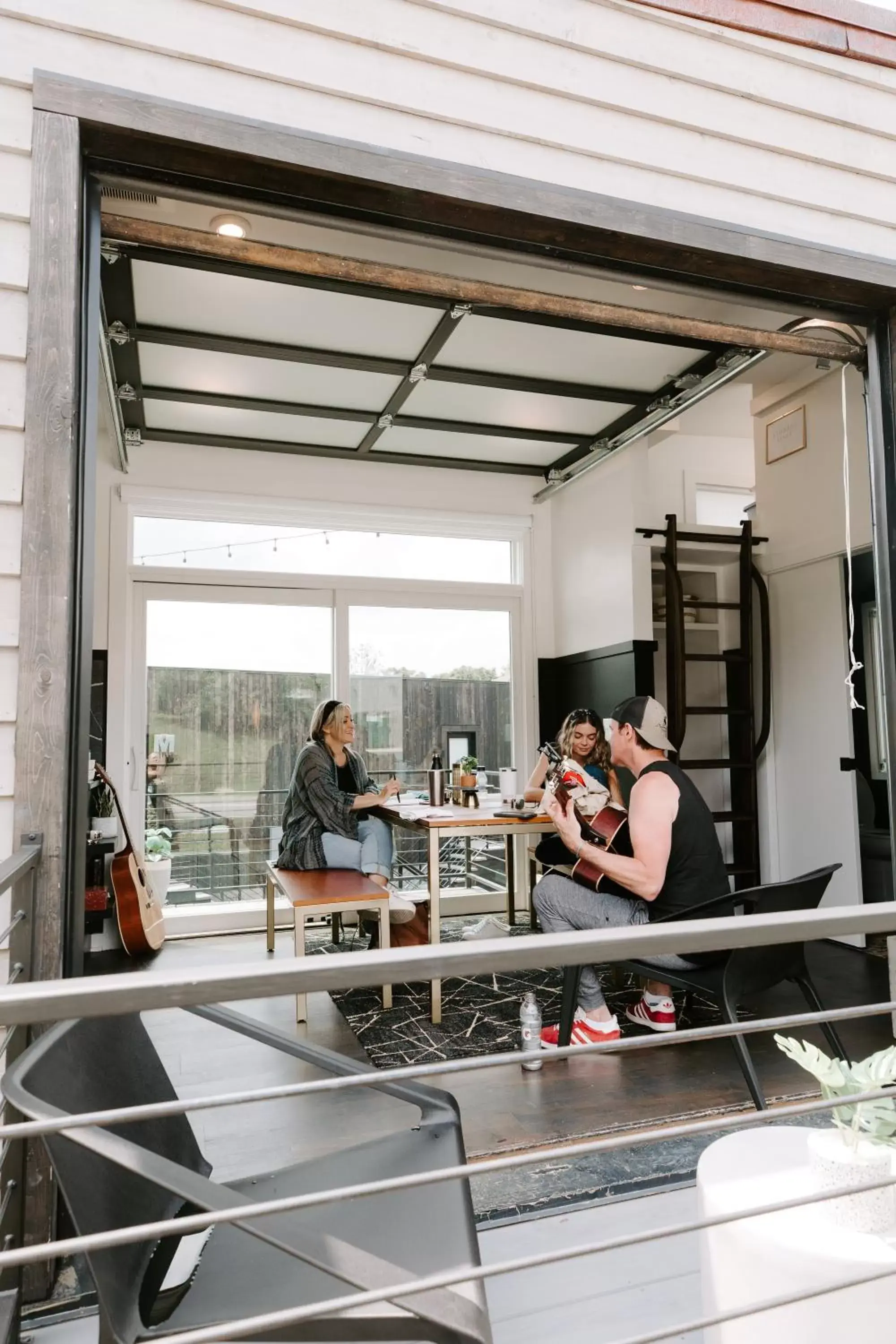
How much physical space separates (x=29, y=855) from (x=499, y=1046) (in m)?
2.09

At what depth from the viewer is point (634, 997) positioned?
3.64 meters

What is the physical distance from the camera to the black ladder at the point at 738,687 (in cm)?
511

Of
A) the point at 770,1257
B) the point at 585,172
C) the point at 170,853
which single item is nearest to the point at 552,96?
the point at 585,172

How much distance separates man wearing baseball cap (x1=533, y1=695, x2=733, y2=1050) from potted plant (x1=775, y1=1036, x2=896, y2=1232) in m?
1.40

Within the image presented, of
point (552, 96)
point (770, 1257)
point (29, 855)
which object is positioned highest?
point (552, 96)

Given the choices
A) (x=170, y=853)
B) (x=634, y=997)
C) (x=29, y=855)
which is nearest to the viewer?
(x=29, y=855)

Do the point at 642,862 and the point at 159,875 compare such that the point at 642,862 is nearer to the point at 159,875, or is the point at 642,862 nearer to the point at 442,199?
the point at 442,199

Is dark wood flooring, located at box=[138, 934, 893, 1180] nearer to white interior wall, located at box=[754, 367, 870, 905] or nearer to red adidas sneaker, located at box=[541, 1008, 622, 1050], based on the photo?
red adidas sneaker, located at box=[541, 1008, 622, 1050]

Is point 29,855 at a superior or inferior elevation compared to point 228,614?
Answer: inferior

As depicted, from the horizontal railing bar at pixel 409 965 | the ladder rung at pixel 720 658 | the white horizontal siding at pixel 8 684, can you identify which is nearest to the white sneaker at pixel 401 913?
the ladder rung at pixel 720 658

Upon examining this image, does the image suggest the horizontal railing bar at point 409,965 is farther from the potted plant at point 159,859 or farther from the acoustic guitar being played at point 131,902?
the potted plant at point 159,859

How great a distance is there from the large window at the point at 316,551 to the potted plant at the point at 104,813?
4.73ft

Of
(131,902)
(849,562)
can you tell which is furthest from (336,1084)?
(131,902)

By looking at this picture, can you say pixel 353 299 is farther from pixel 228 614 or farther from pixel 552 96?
pixel 228 614
